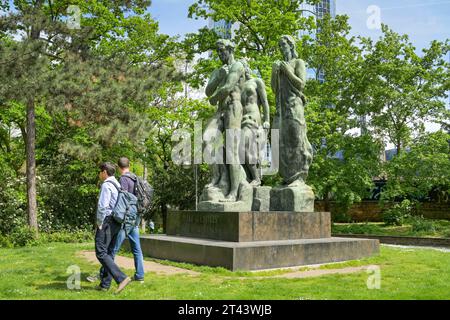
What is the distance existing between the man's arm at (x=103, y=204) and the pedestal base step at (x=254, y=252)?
2.51m

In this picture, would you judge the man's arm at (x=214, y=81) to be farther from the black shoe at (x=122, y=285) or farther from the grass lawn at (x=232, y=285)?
the black shoe at (x=122, y=285)

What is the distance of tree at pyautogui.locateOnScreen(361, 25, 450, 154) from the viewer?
25.4 m

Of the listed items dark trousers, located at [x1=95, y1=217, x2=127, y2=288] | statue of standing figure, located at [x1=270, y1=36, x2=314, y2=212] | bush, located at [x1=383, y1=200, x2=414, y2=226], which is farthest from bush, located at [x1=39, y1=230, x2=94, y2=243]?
bush, located at [x1=383, y1=200, x2=414, y2=226]

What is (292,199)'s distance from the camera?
414 inches

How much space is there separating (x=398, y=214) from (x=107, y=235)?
73.5 feet

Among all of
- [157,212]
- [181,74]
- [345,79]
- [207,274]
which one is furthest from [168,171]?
[207,274]

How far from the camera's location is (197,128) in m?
23.5

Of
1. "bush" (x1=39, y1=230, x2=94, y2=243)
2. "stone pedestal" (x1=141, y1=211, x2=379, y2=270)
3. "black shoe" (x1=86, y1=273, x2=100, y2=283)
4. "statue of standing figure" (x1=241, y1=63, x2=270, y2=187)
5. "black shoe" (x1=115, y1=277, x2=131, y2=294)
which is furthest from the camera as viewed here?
"bush" (x1=39, y1=230, x2=94, y2=243)

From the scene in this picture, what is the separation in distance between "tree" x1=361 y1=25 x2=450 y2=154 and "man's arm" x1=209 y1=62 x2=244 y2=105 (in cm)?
1642

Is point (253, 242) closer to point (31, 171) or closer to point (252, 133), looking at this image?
point (252, 133)

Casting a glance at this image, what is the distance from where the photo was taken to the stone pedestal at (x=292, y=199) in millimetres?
10523

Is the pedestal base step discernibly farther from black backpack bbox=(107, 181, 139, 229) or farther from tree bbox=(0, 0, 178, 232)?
tree bbox=(0, 0, 178, 232)

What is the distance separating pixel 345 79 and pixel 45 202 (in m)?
16.8
